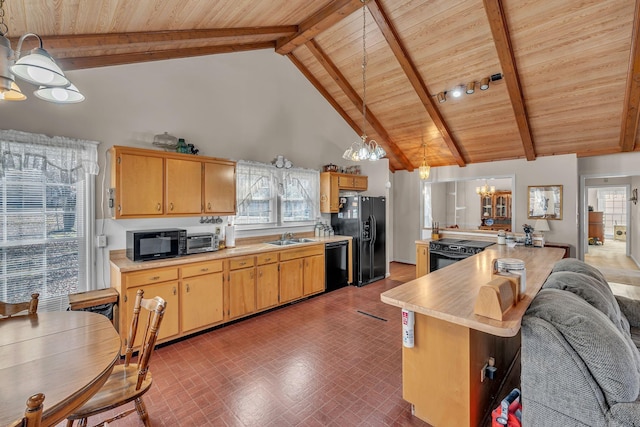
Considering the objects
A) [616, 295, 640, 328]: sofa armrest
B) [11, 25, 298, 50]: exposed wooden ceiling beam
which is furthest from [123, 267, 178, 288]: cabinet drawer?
[616, 295, 640, 328]: sofa armrest

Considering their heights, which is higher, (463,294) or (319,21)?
(319,21)

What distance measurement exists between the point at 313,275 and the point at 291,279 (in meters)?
0.48

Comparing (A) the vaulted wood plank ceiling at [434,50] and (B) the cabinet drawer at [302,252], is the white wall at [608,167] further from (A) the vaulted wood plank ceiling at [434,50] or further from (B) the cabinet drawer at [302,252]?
(B) the cabinet drawer at [302,252]

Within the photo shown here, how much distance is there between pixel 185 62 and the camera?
151 inches

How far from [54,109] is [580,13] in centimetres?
586

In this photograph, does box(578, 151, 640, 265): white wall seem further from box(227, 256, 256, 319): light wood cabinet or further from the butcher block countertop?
box(227, 256, 256, 319): light wood cabinet

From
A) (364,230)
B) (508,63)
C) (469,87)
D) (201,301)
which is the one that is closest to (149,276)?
(201,301)

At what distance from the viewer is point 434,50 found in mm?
4211

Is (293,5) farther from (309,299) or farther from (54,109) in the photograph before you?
(309,299)

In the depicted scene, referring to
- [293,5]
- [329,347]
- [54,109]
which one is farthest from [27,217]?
[293,5]

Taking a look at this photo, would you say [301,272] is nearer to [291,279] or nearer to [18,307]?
[291,279]

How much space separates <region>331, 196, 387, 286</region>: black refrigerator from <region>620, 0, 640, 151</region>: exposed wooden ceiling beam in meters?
3.80

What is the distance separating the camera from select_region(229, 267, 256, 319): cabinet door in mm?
3709

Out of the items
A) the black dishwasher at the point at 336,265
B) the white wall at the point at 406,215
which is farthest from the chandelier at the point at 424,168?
the black dishwasher at the point at 336,265
